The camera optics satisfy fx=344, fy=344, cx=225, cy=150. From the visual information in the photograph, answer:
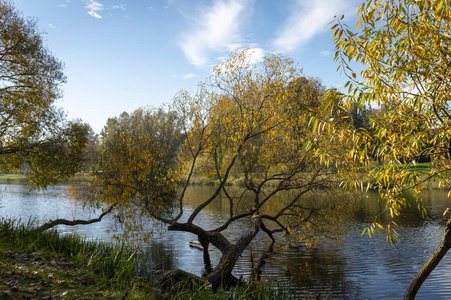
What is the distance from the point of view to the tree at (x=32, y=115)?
15.5 metres

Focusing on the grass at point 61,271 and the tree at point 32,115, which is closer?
the grass at point 61,271

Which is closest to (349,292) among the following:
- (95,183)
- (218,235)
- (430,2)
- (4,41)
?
(218,235)

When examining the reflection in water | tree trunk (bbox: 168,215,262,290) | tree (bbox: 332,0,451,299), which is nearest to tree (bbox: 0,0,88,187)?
the reflection in water

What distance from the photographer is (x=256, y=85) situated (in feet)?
45.8

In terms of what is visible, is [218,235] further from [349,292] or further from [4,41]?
[4,41]

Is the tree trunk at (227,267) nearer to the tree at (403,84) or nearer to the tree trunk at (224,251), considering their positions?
the tree trunk at (224,251)

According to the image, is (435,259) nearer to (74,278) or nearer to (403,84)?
(403,84)

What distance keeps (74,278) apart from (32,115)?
10.9 meters

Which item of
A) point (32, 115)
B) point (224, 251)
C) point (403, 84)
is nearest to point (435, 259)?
point (403, 84)

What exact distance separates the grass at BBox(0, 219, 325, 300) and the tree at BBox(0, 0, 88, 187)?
4.92m

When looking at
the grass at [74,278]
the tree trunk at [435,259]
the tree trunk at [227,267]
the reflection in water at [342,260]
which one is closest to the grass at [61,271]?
the grass at [74,278]

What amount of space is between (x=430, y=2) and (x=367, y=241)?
15.2m

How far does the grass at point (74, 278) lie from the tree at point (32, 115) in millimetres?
4922

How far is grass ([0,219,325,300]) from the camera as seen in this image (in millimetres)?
7039
